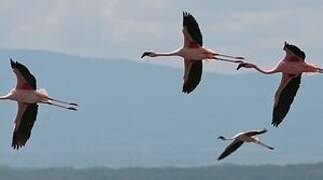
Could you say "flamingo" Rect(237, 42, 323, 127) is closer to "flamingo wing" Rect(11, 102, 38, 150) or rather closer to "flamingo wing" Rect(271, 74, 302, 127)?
"flamingo wing" Rect(271, 74, 302, 127)

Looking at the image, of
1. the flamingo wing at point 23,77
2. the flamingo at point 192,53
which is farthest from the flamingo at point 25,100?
the flamingo at point 192,53

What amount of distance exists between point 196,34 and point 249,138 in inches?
201

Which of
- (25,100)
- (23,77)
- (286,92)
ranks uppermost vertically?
(23,77)

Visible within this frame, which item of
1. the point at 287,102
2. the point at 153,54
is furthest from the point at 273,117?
the point at 153,54

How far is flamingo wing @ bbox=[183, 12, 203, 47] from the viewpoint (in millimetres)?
30281

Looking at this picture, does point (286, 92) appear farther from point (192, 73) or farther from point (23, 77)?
point (23, 77)

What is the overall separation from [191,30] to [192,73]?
151cm

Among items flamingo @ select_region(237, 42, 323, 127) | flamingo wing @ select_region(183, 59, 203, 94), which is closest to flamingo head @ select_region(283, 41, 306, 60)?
flamingo @ select_region(237, 42, 323, 127)

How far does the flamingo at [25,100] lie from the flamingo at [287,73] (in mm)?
4411

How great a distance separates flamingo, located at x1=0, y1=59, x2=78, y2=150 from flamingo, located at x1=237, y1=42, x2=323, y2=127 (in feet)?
14.5

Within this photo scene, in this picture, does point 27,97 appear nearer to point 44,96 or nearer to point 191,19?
point 44,96

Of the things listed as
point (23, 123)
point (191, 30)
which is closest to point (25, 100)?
point (23, 123)

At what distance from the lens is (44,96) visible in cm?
2969

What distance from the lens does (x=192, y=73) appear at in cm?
3164
